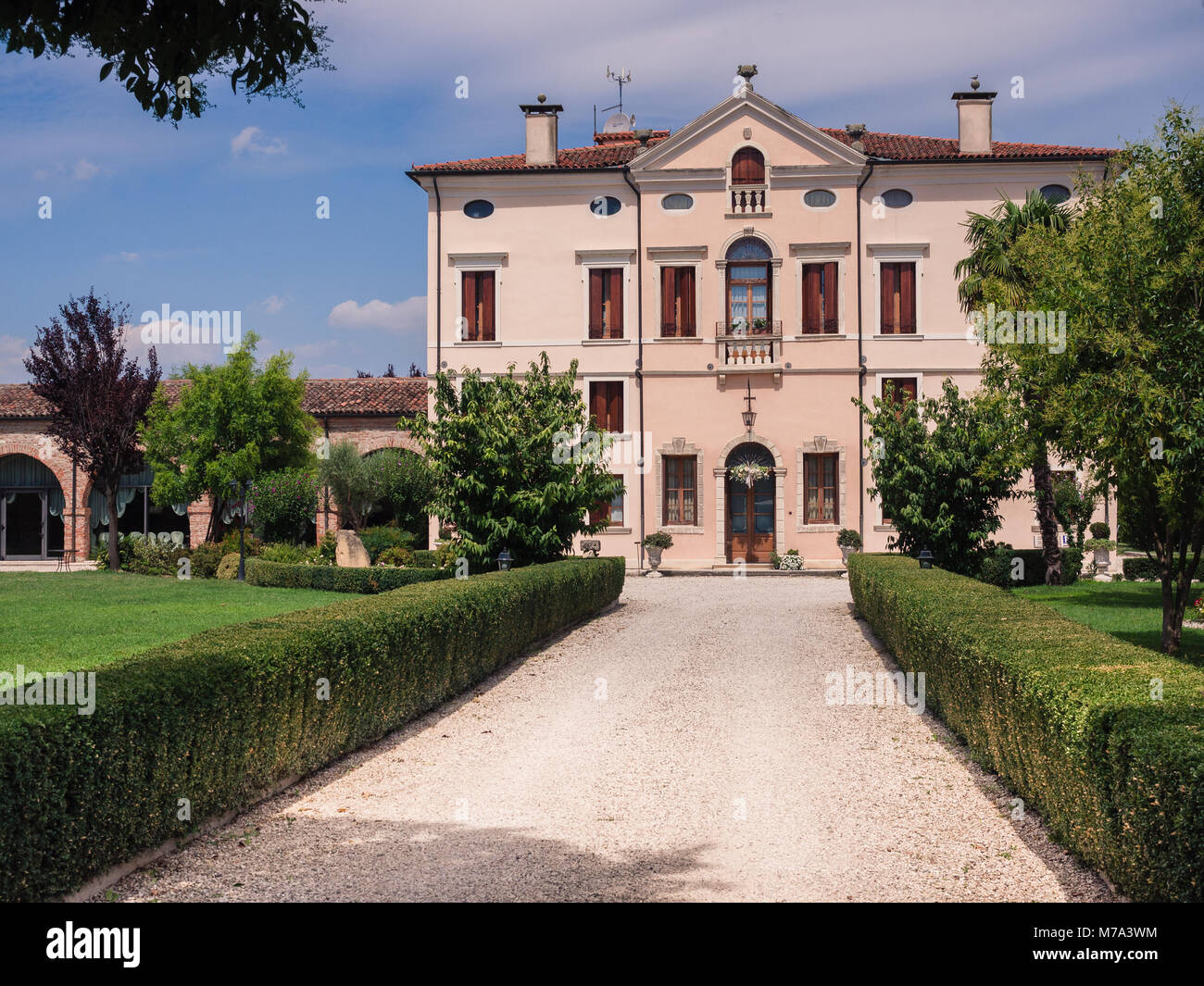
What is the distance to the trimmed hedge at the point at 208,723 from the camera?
15.8 ft

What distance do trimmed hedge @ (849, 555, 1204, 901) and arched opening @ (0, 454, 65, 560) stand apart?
33.9 meters

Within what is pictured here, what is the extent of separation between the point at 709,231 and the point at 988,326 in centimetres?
1341

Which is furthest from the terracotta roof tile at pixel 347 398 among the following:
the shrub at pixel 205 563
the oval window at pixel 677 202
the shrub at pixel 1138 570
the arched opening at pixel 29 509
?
the shrub at pixel 1138 570

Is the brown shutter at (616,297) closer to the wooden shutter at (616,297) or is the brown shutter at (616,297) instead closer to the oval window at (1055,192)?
the wooden shutter at (616,297)

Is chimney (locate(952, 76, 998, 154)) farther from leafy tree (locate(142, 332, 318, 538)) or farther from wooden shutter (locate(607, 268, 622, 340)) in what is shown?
leafy tree (locate(142, 332, 318, 538))

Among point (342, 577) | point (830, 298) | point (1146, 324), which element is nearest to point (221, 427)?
point (342, 577)

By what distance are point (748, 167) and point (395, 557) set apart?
14.2 m

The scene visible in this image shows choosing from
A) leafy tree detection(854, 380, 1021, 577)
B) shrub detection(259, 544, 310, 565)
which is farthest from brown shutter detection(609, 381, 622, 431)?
leafy tree detection(854, 380, 1021, 577)

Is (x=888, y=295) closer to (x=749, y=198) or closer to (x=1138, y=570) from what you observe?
(x=749, y=198)

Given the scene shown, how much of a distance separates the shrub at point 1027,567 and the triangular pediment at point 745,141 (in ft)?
36.7

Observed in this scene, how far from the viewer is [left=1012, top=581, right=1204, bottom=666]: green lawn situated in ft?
48.8

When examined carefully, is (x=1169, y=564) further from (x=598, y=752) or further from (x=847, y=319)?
(x=847, y=319)

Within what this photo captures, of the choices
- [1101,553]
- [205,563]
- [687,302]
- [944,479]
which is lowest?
[205,563]

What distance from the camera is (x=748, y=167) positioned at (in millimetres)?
29188
